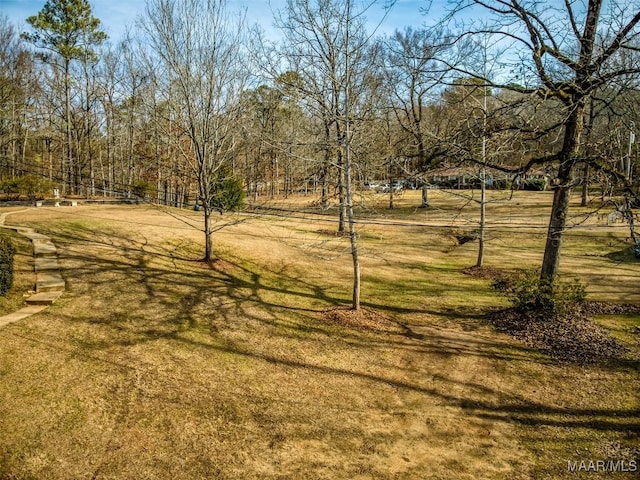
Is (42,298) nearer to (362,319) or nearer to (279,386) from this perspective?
(279,386)

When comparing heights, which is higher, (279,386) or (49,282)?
(49,282)

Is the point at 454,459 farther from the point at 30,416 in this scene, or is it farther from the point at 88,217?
the point at 88,217

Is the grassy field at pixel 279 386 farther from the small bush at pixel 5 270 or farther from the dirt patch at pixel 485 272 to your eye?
the dirt patch at pixel 485 272

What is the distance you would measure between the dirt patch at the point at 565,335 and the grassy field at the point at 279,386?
1.02ft

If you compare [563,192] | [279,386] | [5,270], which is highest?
[563,192]

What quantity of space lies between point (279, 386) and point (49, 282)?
6.06 metres

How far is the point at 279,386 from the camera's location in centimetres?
651

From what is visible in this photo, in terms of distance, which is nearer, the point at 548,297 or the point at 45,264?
the point at 548,297

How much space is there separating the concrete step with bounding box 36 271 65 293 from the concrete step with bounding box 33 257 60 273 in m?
0.19

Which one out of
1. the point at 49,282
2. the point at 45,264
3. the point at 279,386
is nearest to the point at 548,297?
the point at 279,386

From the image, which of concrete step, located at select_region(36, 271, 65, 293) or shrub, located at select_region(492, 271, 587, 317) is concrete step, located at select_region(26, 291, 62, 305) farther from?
shrub, located at select_region(492, 271, 587, 317)

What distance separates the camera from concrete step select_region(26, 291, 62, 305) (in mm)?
7969

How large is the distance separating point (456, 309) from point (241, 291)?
5.82 m

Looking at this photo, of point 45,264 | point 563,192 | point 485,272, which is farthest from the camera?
point 485,272
